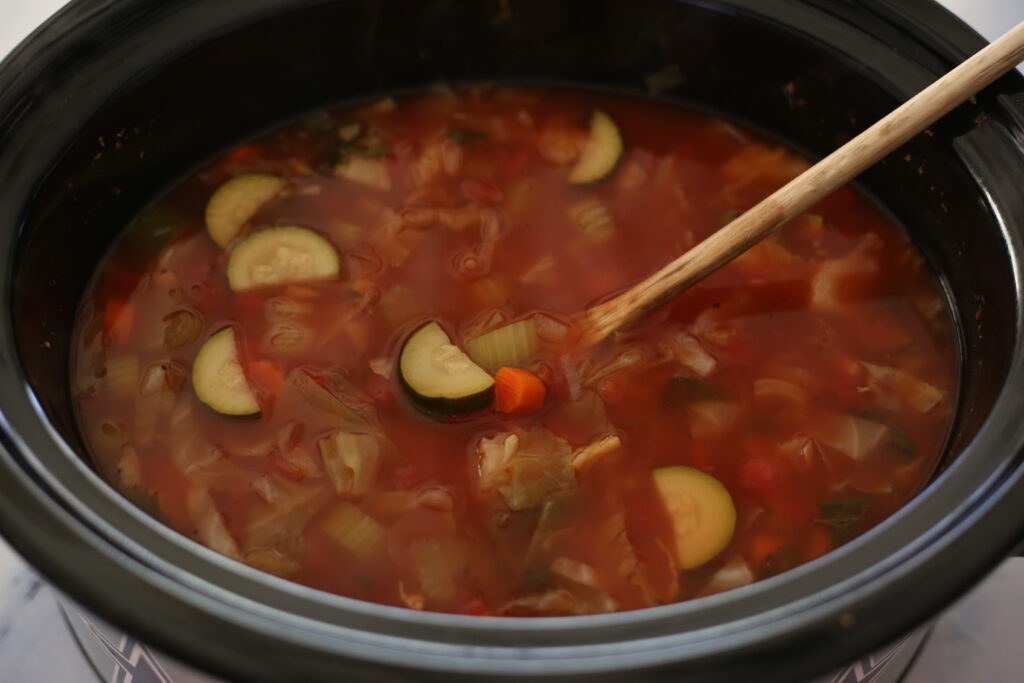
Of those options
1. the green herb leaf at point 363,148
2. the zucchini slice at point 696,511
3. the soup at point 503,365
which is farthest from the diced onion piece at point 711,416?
the green herb leaf at point 363,148

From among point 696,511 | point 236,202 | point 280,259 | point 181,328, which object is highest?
point 236,202

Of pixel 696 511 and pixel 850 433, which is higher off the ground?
pixel 850 433

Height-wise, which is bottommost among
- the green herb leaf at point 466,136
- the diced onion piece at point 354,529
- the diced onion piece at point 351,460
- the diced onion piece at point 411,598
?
the diced onion piece at point 411,598

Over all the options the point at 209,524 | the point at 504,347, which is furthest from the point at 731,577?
the point at 209,524

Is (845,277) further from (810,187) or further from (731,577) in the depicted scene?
(731,577)

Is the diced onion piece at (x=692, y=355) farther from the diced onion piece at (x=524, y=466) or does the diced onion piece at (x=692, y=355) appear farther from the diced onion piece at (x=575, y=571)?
the diced onion piece at (x=575, y=571)

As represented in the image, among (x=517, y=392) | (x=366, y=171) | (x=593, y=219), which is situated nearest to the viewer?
(x=517, y=392)
